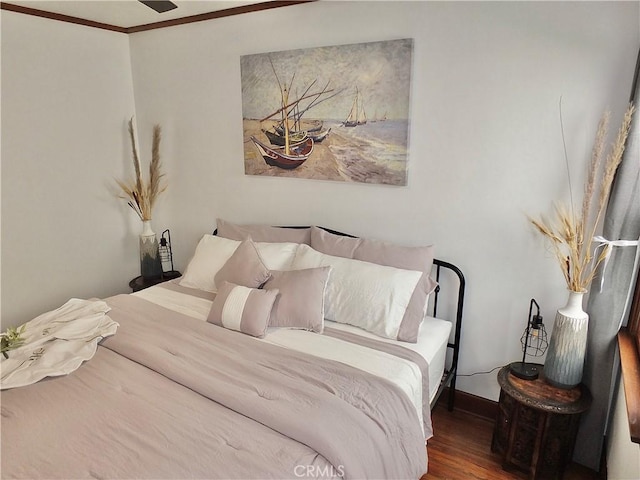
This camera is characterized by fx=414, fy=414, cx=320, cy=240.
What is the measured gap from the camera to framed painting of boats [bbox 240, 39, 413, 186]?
238 cm

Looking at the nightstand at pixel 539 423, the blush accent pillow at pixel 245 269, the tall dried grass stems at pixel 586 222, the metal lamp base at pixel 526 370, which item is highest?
the tall dried grass stems at pixel 586 222

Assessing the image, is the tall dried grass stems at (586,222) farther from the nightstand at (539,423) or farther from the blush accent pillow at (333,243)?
the blush accent pillow at (333,243)

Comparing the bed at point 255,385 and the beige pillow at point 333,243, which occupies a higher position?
the beige pillow at point 333,243

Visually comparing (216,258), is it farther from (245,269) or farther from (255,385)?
(255,385)

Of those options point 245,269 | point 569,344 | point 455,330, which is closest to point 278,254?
point 245,269

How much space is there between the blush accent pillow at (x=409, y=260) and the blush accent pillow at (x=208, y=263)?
2.88ft

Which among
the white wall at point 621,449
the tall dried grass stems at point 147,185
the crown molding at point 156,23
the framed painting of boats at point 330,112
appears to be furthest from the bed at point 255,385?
the crown molding at point 156,23

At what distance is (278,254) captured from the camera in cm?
254

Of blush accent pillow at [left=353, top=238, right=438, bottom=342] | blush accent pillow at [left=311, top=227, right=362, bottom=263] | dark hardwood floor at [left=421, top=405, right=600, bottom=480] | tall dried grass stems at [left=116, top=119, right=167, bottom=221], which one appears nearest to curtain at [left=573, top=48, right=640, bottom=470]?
dark hardwood floor at [left=421, top=405, right=600, bottom=480]

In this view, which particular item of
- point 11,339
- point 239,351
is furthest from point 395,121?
point 11,339

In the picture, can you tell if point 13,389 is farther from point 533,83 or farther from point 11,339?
point 533,83

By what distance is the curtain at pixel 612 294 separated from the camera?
1725 millimetres

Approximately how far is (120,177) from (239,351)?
7.45 ft

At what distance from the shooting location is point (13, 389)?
5.53 ft
